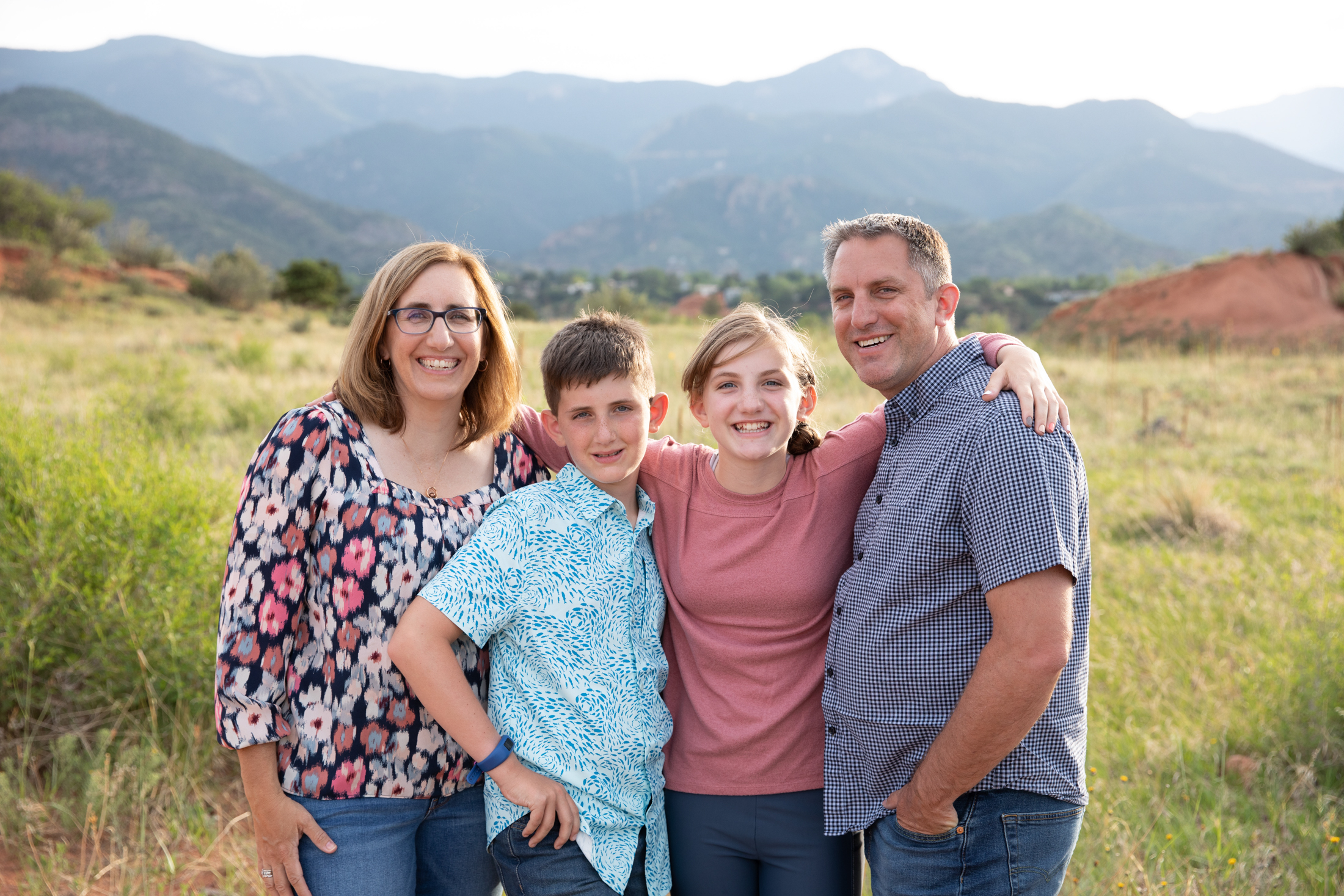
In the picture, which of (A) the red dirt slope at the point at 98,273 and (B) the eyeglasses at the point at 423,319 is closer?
(B) the eyeglasses at the point at 423,319

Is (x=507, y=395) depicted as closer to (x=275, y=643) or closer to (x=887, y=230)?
(x=275, y=643)

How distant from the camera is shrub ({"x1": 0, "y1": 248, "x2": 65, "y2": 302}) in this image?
2077cm

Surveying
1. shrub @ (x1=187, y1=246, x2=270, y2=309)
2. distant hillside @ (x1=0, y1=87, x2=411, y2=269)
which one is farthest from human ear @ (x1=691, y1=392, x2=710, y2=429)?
distant hillside @ (x1=0, y1=87, x2=411, y2=269)

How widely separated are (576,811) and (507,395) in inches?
43.4

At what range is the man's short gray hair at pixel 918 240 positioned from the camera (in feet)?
7.16

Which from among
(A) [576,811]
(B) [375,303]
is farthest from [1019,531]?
(B) [375,303]

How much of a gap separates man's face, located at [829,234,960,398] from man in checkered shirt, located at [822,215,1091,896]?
0.01m

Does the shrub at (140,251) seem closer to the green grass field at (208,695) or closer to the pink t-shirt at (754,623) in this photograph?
the green grass field at (208,695)

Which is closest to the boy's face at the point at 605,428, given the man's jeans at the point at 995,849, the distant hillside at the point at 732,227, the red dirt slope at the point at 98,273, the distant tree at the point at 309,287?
the man's jeans at the point at 995,849

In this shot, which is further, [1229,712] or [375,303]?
[1229,712]

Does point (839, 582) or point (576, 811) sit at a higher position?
point (839, 582)

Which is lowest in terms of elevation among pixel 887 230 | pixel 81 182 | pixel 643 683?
pixel 643 683

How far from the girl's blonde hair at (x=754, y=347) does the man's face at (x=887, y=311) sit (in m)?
0.13

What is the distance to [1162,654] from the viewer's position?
4.68 m
